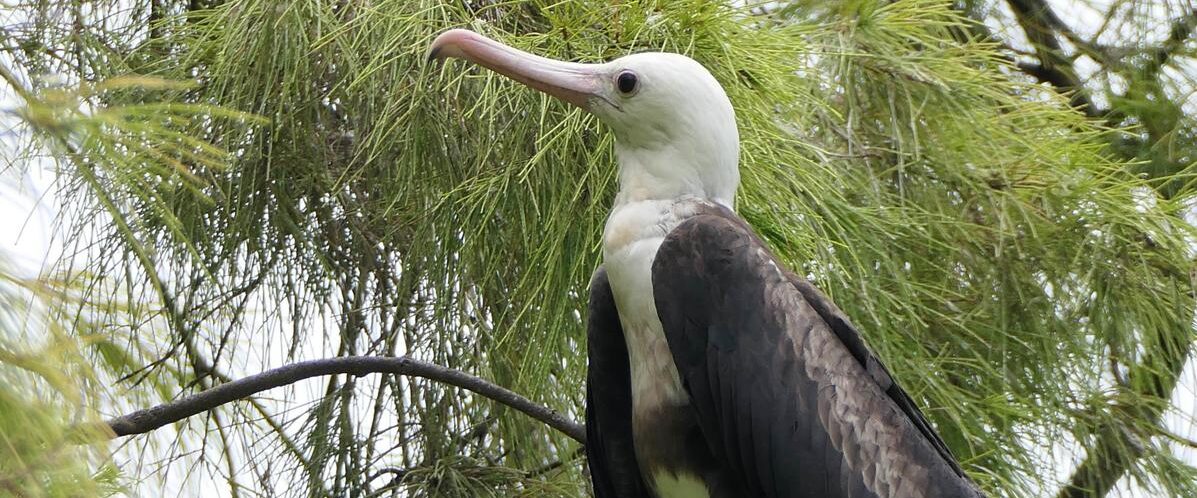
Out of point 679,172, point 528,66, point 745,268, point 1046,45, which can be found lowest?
point 745,268

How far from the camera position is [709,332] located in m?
1.64

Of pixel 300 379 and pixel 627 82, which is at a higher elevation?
pixel 627 82

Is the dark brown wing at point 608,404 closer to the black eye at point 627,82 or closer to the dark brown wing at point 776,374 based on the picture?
the dark brown wing at point 776,374

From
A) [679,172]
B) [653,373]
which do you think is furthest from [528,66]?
[653,373]

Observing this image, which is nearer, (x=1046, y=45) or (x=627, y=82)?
(x=627, y=82)

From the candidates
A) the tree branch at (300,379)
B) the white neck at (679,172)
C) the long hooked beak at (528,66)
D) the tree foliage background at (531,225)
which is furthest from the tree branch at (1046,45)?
the tree branch at (300,379)

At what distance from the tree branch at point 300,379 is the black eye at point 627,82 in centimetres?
34

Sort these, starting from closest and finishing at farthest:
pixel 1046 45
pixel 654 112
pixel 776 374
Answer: pixel 776 374
pixel 654 112
pixel 1046 45

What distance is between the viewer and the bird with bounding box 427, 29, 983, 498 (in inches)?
63.4

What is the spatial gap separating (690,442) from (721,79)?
0.40 metres

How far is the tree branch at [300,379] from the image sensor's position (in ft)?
4.75

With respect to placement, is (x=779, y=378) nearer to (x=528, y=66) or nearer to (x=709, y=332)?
(x=709, y=332)

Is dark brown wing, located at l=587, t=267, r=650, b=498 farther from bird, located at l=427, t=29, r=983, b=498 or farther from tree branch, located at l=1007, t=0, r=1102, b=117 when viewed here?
tree branch, located at l=1007, t=0, r=1102, b=117

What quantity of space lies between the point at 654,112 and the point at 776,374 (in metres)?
0.32
